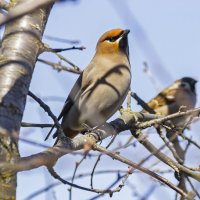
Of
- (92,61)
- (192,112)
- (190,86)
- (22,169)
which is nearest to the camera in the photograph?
(22,169)

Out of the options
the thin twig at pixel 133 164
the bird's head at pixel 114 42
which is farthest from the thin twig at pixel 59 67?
the bird's head at pixel 114 42

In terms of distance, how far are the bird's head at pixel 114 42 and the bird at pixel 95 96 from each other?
0.97 ft

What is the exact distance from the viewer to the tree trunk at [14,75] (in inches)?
102

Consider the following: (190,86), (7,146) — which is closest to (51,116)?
(7,146)

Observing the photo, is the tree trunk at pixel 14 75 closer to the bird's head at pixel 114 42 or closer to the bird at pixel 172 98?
the bird's head at pixel 114 42

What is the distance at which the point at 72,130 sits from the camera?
5.39 metres

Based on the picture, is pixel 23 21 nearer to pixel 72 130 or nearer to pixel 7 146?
pixel 7 146

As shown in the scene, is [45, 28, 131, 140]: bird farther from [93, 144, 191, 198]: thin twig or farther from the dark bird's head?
the dark bird's head

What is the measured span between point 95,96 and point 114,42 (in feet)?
3.53

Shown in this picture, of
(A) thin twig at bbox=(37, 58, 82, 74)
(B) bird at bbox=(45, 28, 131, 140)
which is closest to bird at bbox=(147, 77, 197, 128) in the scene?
(B) bird at bbox=(45, 28, 131, 140)

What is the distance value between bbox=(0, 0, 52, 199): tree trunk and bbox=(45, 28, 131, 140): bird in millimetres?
1691

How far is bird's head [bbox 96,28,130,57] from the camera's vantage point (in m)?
6.04

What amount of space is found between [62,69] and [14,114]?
1.74 metres

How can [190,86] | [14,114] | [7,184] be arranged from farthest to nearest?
1. [190,86]
2. [14,114]
3. [7,184]
